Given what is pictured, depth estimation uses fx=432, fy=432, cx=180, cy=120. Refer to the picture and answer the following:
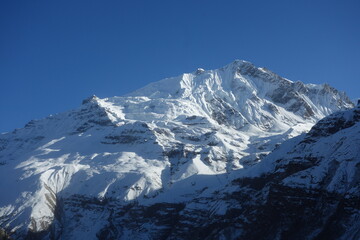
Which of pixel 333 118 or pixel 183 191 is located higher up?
pixel 333 118

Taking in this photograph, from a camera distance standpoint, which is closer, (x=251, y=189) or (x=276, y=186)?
(x=276, y=186)

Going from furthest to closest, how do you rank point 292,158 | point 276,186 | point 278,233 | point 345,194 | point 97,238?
point 97,238
point 292,158
point 276,186
point 278,233
point 345,194

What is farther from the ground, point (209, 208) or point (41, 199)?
point (41, 199)

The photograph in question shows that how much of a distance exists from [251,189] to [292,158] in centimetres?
2154

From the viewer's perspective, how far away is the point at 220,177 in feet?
653

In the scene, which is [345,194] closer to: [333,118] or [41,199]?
[333,118]

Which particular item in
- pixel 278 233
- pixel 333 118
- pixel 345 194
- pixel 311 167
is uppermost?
pixel 333 118

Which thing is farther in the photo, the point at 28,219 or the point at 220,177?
the point at 220,177

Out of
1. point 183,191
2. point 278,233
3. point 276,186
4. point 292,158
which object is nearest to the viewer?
point 278,233

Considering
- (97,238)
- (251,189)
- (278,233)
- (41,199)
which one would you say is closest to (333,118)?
(251,189)

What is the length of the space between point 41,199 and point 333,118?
130m

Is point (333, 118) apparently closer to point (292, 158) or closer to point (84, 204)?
point (292, 158)

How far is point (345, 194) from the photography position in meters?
119

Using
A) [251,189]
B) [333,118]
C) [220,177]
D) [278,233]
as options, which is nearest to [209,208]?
[251,189]
